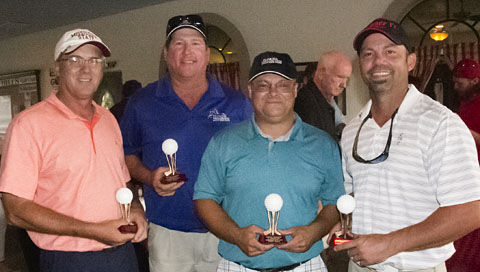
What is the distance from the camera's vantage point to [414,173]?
5.08ft

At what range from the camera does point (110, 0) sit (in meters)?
6.88

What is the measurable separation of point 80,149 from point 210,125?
64cm

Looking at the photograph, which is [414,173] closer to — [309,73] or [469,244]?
[469,244]

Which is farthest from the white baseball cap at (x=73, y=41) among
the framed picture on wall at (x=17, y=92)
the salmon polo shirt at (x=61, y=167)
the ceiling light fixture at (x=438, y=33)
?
the framed picture on wall at (x=17, y=92)

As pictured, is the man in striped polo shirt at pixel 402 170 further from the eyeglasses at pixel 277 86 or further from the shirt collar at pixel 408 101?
the eyeglasses at pixel 277 86

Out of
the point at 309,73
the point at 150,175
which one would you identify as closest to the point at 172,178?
the point at 150,175

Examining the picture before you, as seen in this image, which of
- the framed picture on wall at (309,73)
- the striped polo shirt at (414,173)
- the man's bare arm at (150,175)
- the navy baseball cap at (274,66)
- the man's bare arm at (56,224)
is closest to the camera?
the striped polo shirt at (414,173)

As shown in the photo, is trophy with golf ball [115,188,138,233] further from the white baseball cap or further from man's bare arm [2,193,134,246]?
the white baseball cap

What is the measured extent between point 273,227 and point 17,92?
10.4m

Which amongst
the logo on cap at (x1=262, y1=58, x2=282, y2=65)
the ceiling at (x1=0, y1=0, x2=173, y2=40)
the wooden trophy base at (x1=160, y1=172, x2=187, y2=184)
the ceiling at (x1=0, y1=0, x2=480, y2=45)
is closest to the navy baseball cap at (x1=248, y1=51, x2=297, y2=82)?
the logo on cap at (x1=262, y1=58, x2=282, y2=65)

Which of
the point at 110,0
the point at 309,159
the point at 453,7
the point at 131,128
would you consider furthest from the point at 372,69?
the point at 110,0

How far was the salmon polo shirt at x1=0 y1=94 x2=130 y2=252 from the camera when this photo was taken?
1.61 metres

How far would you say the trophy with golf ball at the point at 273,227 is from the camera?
152cm

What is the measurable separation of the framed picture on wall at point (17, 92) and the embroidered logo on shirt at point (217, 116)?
8719mm
